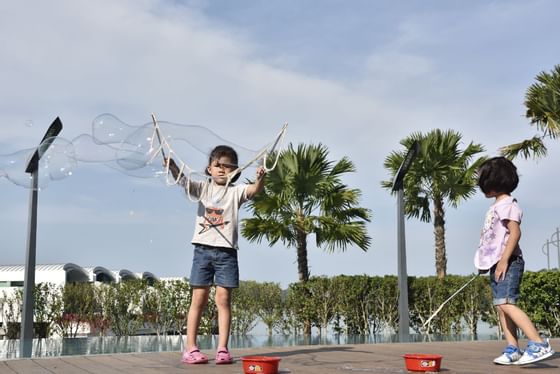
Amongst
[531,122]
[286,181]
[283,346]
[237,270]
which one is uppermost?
[531,122]

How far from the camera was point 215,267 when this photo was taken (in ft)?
Result: 18.6

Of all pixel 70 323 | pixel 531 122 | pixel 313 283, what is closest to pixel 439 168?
pixel 531 122

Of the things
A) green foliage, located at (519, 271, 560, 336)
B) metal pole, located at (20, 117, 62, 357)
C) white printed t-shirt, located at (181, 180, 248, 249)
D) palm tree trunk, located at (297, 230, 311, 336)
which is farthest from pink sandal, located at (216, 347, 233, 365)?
palm tree trunk, located at (297, 230, 311, 336)

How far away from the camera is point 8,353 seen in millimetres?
6582

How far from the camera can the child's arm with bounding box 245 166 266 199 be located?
5.50 metres

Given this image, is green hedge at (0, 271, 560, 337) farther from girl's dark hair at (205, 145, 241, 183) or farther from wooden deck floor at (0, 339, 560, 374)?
girl's dark hair at (205, 145, 241, 183)

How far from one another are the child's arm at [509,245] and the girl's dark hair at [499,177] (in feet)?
1.16

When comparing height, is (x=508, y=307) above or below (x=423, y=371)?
above

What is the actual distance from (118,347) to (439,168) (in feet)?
37.4

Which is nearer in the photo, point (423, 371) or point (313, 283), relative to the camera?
point (423, 371)

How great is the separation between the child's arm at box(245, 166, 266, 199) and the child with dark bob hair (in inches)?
70.5

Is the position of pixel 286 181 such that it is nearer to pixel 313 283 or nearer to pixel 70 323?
pixel 313 283

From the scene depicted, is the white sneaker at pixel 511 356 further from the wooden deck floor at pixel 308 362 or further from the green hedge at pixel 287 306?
the green hedge at pixel 287 306

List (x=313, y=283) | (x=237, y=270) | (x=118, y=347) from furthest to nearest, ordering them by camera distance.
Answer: (x=313, y=283) → (x=118, y=347) → (x=237, y=270)
